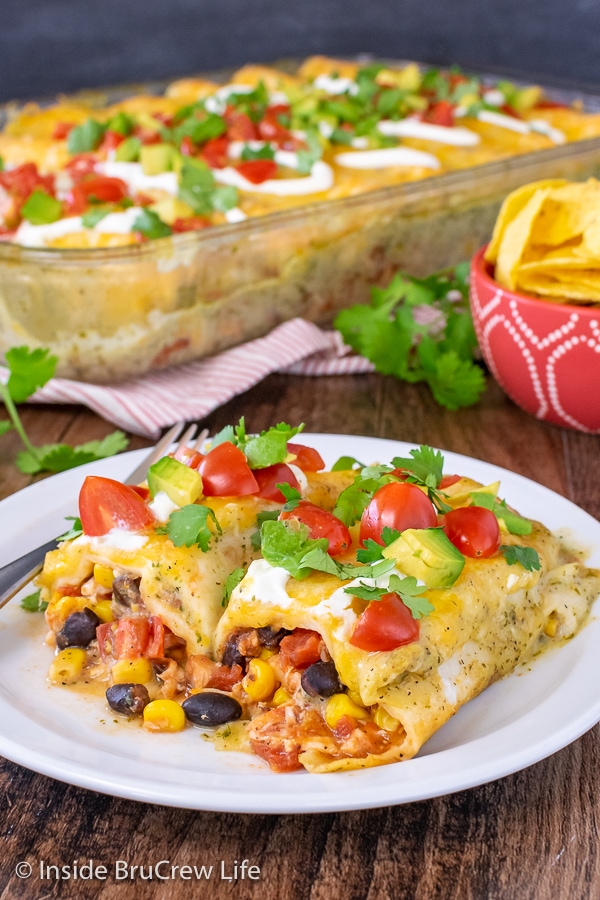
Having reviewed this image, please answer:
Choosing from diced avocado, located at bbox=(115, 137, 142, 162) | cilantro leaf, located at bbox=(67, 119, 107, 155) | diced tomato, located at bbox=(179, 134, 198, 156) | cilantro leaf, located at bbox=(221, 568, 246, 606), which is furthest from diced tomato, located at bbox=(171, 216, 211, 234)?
cilantro leaf, located at bbox=(221, 568, 246, 606)

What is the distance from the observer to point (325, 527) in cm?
228

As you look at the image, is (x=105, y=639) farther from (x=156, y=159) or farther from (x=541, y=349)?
(x=156, y=159)

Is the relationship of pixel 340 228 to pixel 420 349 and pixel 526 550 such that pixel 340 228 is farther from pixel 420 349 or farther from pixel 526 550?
pixel 526 550

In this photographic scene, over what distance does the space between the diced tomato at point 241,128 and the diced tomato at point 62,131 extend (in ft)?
2.78

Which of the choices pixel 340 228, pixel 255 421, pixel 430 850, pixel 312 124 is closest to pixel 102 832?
pixel 430 850

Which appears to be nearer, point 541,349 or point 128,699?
point 128,699

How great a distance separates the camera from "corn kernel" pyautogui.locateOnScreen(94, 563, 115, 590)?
2479 millimetres

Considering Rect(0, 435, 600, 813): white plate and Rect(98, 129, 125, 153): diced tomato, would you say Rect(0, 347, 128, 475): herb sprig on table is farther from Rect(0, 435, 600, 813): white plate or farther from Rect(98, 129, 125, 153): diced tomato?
Rect(98, 129, 125, 153): diced tomato

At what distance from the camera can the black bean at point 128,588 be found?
7.92ft

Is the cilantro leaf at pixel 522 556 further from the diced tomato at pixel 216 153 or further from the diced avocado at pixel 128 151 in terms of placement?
the diced avocado at pixel 128 151

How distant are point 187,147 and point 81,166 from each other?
0.52 meters

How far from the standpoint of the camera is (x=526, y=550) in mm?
2332

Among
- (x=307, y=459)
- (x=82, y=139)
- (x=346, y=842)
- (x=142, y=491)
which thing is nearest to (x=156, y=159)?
(x=82, y=139)

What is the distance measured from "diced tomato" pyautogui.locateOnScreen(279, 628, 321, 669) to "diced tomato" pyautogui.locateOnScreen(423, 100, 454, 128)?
13.2ft
